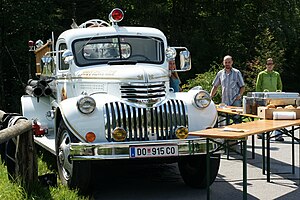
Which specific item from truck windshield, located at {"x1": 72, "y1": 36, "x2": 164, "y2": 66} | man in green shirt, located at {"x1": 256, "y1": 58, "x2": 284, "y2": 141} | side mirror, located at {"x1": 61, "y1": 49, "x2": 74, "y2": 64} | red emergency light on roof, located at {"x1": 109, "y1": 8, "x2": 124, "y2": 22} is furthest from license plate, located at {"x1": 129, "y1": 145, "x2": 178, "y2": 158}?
man in green shirt, located at {"x1": 256, "y1": 58, "x2": 284, "y2": 141}

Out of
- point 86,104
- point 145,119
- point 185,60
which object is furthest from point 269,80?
point 86,104

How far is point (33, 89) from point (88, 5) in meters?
16.8

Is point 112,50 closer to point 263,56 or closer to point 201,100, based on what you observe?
point 201,100

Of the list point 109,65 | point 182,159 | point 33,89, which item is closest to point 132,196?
point 182,159

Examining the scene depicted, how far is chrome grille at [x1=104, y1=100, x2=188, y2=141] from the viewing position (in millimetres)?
6848

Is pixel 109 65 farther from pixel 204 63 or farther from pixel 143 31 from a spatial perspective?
pixel 204 63

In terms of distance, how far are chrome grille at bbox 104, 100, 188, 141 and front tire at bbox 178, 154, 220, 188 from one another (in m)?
0.56

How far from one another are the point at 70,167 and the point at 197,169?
5.96 ft

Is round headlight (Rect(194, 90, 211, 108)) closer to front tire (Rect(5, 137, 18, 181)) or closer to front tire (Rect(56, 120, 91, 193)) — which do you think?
front tire (Rect(56, 120, 91, 193))

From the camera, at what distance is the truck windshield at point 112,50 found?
817cm

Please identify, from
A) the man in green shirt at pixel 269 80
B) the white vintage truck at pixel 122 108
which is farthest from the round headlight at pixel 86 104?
the man in green shirt at pixel 269 80

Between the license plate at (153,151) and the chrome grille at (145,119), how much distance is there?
267 mm

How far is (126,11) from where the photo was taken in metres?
26.4

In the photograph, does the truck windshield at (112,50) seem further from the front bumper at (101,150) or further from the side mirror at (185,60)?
the front bumper at (101,150)
